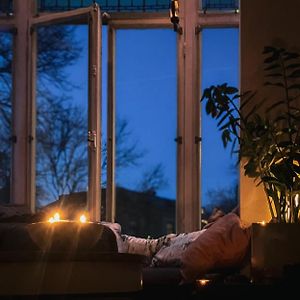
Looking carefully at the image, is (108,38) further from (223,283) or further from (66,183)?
(223,283)

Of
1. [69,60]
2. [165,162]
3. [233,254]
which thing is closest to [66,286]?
[233,254]

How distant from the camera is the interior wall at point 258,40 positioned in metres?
3.79

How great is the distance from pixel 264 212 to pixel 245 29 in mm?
1114

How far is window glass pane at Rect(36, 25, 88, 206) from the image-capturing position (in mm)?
5344

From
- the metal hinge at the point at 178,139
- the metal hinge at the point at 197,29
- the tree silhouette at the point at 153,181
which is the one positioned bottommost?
the tree silhouette at the point at 153,181

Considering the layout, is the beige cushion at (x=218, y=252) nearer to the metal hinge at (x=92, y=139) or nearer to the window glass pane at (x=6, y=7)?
the metal hinge at (x=92, y=139)

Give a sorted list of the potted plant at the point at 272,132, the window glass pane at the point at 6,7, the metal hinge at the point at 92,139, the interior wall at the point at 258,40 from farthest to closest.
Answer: the window glass pane at the point at 6,7 → the metal hinge at the point at 92,139 → the interior wall at the point at 258,40 → the potted plant at the point at 272,132

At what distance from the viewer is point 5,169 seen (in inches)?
210

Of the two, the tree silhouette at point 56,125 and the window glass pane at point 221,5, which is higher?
the window glass pane at point 221,5

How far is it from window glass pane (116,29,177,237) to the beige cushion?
146 centimetres

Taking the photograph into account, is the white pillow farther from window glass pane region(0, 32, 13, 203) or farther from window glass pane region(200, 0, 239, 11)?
window glass pane region(200, 0, 239, 11)

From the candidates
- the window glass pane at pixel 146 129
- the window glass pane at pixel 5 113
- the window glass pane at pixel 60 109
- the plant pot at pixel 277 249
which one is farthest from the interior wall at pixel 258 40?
the window glass pane at pixel 5 113

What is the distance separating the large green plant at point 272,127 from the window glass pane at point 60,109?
6.23 ft

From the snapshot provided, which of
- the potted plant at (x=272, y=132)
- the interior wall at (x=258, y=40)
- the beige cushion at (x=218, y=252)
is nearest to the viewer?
the potted plant at (x=272, y=132)
